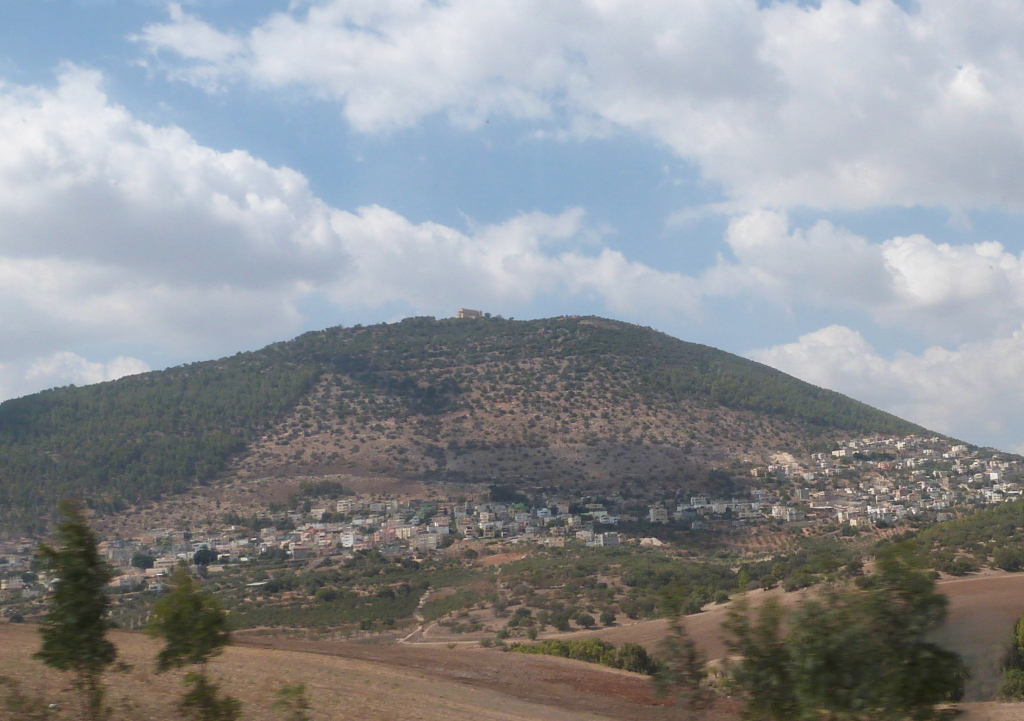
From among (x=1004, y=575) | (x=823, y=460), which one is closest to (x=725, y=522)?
(x=823, y=460)

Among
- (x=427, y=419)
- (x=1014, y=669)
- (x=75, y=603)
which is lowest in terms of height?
(x=1014, y=669)

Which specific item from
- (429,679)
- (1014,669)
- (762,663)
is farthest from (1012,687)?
(762,663)

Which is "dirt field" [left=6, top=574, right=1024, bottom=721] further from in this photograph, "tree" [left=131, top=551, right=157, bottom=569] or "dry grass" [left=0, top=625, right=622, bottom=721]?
"tree" [left=131, top=551, right=157, bottom=569]

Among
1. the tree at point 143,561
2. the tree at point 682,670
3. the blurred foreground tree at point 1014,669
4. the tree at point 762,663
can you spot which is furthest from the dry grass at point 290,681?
the tree at point 143,561

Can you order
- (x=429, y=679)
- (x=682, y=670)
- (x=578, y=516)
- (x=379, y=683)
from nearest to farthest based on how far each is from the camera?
(x=682, y=670), (x=379, y=683), (x=429, y=679), (x=578, y=516)

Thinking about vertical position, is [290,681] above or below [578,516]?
below

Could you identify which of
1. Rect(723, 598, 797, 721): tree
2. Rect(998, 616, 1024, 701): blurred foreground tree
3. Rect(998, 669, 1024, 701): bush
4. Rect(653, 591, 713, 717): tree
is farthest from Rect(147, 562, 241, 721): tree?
Rect(998, 616, 1024, 701): blurred foreground tree

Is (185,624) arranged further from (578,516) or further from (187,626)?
(578,516)
